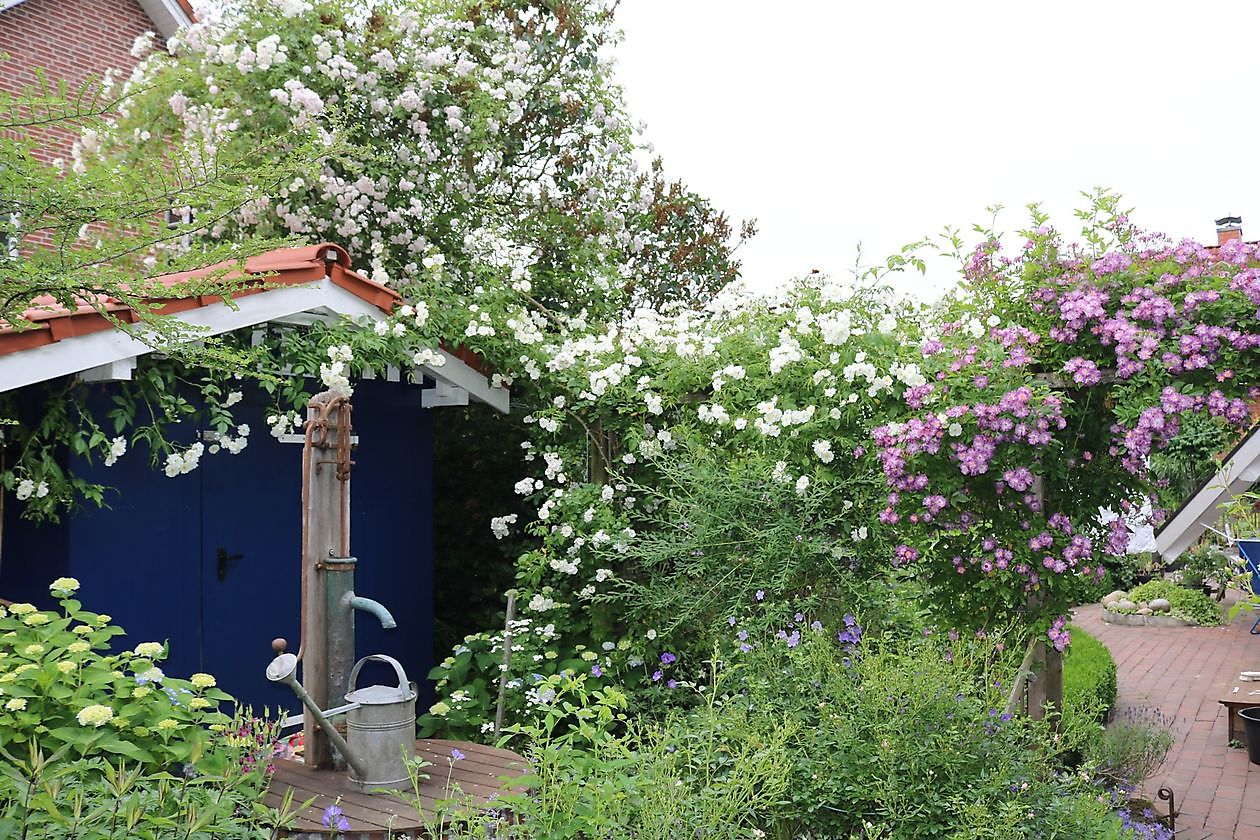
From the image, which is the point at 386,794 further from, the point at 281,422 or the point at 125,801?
the point at 281,422

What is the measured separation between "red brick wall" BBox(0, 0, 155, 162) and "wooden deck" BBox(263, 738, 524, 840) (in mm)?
9087

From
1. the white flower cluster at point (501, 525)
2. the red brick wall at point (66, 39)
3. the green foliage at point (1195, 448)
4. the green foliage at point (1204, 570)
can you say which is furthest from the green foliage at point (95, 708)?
the green foliage at point (1204, 570)

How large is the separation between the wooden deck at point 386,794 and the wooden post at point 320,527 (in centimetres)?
19

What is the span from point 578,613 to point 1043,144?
428 cm

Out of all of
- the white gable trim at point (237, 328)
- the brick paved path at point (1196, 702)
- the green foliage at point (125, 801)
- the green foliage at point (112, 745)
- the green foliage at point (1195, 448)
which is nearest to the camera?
the green foliage at point (125, 801)

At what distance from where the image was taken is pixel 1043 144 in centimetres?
667

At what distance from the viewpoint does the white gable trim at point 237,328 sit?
4.39 metres

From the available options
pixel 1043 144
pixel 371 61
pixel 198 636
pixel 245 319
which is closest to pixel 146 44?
pixel 371 61

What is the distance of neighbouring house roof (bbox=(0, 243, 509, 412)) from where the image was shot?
172 inches

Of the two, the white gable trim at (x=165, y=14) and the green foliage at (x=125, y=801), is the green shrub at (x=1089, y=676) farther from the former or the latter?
the white gable trim at (x=165, y=14)

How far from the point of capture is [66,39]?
1105cm

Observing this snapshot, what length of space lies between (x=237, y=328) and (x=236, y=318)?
0.41 ft

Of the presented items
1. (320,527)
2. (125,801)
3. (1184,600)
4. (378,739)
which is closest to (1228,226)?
(1184,600)

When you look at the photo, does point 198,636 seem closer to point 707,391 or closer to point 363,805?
point 363,805
